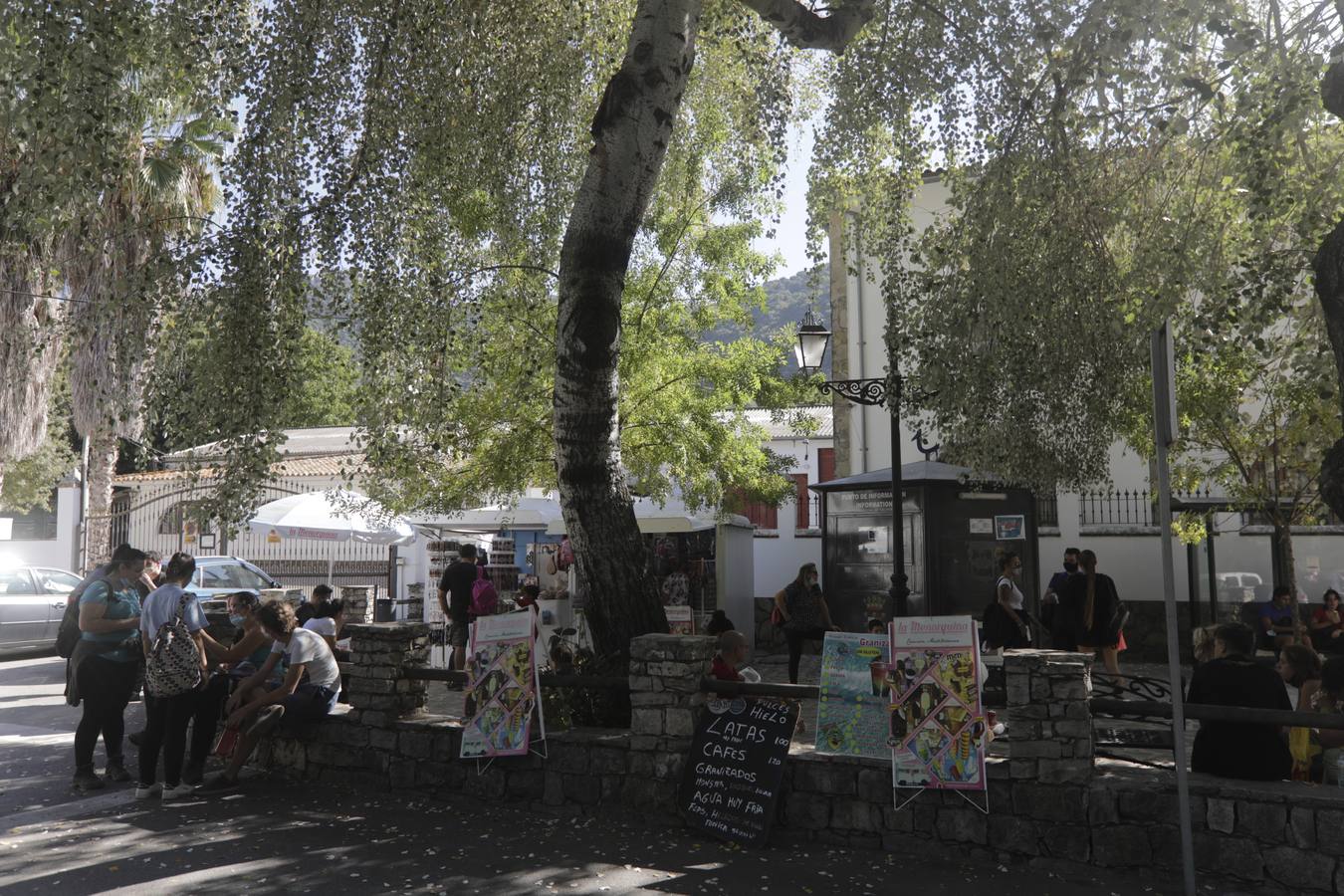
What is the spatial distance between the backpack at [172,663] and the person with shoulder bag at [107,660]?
→ 0.47m

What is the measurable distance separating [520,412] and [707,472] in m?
2.78

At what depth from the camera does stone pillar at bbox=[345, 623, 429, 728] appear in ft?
27.4

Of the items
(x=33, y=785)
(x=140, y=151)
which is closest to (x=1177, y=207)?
(x=33, y=785)

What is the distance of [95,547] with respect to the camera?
2319 centimetres

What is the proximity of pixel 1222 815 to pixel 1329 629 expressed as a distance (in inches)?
269

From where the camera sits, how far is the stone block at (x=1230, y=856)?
5688 mm

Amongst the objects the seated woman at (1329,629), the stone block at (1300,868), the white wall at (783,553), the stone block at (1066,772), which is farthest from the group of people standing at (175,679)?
the white wall at (783,553)

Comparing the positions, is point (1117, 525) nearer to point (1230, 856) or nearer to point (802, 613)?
point (802, 613)

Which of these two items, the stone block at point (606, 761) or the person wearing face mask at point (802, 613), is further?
the person wearing face mask at point (802, 613)

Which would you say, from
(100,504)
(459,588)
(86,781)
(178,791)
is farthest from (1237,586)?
(100,504)

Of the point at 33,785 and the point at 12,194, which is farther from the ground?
the point at 12,194

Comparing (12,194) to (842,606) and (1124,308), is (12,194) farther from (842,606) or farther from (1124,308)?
(842,606)

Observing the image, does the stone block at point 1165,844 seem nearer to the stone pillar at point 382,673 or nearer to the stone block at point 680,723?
the stone block at point 680,723

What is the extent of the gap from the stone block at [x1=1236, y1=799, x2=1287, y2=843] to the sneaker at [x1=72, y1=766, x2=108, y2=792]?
7.60 metres
